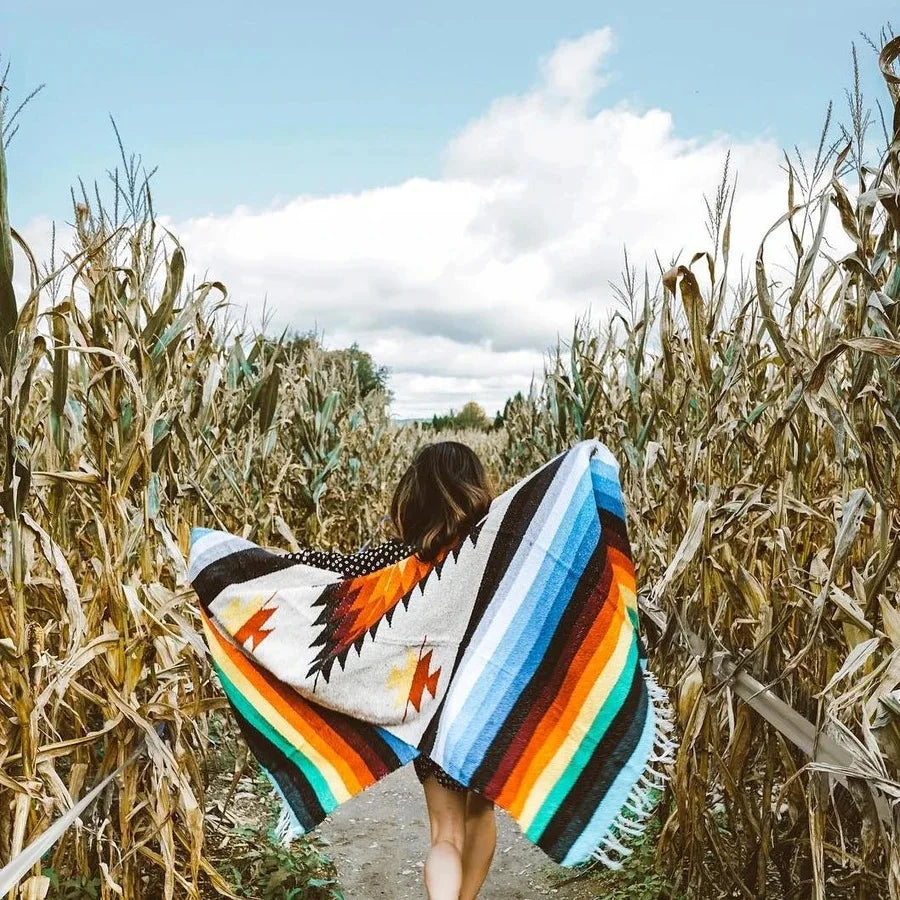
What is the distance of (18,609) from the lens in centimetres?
180

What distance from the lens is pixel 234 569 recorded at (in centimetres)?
229

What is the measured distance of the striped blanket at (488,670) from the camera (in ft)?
7.02

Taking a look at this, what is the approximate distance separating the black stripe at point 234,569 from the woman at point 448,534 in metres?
0.21

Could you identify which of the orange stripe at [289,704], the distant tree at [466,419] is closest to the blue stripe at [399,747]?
the orange stripe at [289,704]

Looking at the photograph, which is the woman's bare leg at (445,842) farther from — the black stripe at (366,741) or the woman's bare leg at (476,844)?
the black stripe at (366,741)

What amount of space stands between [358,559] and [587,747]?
81cm

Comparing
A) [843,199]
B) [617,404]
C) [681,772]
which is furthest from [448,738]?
[617,404]

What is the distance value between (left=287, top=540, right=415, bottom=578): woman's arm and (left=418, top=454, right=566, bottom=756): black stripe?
1.01 feet

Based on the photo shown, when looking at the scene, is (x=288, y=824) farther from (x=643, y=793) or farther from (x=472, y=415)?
(x=472, y=415)

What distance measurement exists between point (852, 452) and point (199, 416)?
6.24ft

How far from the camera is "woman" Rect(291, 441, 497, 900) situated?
2.26 metres

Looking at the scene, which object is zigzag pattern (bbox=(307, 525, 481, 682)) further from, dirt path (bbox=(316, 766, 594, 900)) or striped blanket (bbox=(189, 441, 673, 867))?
dirt path (bbox=(316, 766, 594, 900))

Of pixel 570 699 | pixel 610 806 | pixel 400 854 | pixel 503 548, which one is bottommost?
pixel 400 854

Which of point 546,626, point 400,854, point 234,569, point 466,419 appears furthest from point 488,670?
point 466,419
